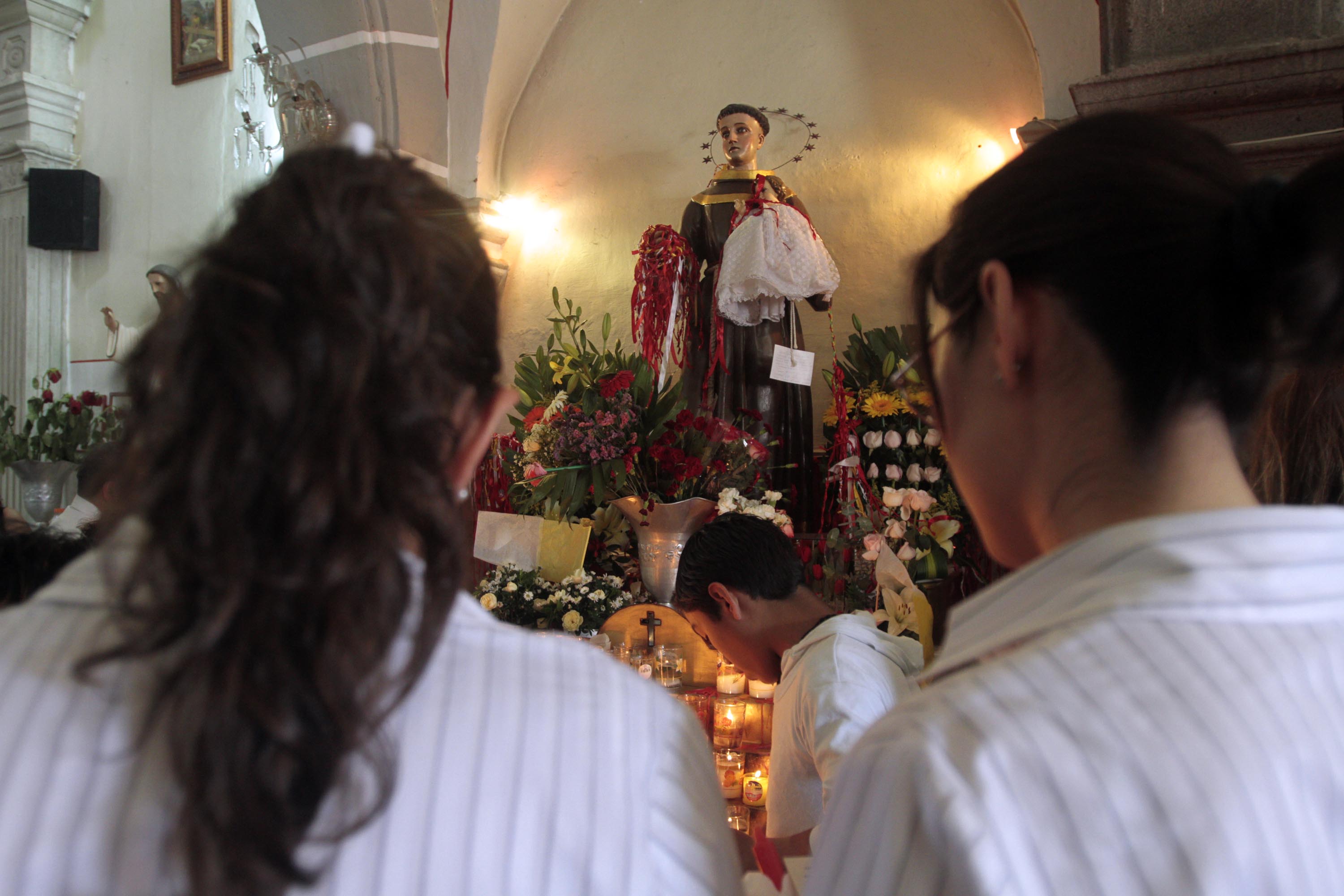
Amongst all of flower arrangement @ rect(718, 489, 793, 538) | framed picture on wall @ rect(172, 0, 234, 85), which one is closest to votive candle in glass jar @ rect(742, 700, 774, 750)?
flower arrangement @ rect(718, 489, 793, 538)

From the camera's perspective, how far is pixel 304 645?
0.50 meters

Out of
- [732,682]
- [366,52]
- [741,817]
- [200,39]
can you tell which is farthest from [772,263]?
[200,39]

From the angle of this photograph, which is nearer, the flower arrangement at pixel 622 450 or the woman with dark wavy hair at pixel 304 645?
the woman with dark wavy hair at pixel 304 645

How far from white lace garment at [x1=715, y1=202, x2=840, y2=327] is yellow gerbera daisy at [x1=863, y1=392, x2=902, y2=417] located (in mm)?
768

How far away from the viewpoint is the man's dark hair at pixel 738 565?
6.59 feet

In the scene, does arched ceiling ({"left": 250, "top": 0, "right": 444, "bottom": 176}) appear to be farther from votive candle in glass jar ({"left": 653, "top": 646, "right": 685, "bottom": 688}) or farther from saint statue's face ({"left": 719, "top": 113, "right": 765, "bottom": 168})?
votive candle in glass jar ({"left": 653, "top": 646, "right": 685, "bottom": 688})

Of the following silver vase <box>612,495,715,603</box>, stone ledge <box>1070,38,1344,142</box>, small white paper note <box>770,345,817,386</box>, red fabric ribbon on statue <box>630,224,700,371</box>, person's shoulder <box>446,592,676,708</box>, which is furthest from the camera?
red fabric ribbon on statue <box>630,224,700,371</box>

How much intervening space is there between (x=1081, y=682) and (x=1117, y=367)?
22 centimetres

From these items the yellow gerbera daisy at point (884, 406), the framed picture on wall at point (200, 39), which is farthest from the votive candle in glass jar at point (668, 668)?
the framed picture on wall at point (200, 39)

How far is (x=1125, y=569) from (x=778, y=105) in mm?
4879

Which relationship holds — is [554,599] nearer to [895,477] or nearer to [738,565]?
[738,565]

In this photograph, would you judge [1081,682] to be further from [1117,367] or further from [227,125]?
[227,125]

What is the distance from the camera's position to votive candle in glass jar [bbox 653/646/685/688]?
8.50ft

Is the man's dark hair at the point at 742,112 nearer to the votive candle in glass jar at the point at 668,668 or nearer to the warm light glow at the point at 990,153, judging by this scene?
the warm light glow at the point at 990,153
